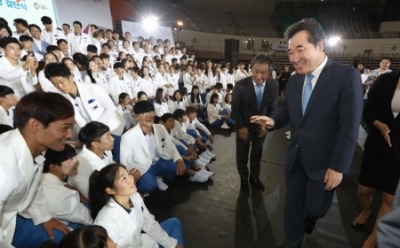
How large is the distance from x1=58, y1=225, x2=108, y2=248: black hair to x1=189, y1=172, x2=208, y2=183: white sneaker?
1.92 metres

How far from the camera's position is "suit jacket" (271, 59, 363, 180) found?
1416 mm

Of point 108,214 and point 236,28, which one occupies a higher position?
point 236,28

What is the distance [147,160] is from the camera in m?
2.81

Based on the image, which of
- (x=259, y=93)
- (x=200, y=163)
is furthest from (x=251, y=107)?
(x=200, y=163)

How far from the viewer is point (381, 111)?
179 cm

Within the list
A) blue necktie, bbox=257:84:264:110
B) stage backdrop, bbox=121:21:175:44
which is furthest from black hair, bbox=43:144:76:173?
stage backdrop, bbox=121:21:175:44

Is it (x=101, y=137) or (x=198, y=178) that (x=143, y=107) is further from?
(x=198, y=178)

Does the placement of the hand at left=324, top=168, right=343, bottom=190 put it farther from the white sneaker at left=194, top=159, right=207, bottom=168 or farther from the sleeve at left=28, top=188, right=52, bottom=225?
the white sneaker at left=194, top=159, right=207, bottom=168

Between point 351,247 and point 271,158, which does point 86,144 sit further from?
point 271,158

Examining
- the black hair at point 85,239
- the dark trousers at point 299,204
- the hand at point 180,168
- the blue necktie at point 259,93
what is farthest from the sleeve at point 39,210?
the blue necktie at point 259,93

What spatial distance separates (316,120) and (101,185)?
1.44 m

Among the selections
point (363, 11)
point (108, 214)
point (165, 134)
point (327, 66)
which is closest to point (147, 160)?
point (165, 134)

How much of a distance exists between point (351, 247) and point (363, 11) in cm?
1875

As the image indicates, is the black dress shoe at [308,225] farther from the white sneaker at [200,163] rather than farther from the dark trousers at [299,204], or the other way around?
the white sneaker at [200,163]
